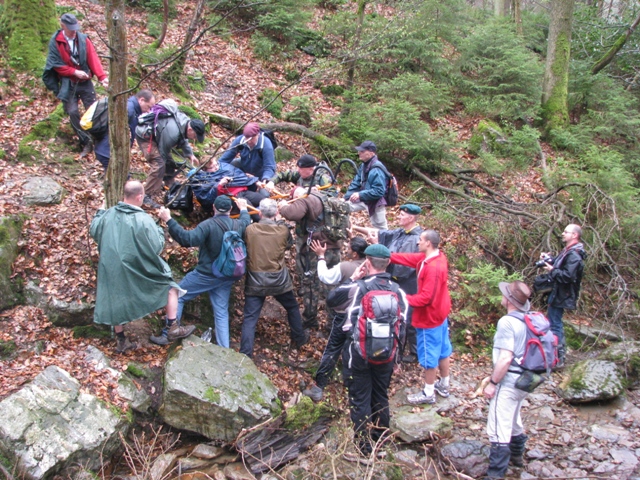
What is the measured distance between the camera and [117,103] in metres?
5.48

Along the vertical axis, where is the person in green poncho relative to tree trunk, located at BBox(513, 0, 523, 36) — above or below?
below

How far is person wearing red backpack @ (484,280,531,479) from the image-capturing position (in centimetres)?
467

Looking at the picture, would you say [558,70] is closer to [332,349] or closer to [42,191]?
[332,349]

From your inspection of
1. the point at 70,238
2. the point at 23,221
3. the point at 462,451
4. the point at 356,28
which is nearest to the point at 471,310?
the point at 462,451

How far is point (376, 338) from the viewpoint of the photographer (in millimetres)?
4766

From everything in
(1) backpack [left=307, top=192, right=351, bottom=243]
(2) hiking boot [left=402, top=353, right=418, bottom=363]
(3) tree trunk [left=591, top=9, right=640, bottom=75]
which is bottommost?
(2) hiking boot [left=402, top=353, right=418, bottom=363]

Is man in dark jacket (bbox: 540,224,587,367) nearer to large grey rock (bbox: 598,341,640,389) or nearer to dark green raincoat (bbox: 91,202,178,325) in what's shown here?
large grey rock (bbox: 598,341,640,389)

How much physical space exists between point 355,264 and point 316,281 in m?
1.32

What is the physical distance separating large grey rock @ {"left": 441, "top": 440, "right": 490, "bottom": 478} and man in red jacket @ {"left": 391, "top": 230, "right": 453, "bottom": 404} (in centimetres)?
90

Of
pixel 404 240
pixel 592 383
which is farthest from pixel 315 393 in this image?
pixel 592 383

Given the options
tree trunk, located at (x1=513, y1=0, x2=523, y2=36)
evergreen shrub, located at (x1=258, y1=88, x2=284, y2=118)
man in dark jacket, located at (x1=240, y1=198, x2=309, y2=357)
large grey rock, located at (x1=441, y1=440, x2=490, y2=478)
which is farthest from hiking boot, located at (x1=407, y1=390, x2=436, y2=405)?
tree trunk, located at (x1=513, y1=0, x2=523, y2=36)

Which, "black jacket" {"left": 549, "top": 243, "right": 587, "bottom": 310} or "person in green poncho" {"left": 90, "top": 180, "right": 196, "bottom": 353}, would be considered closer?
"person in green poncho" {"left": 90, "top": 180, "right": 196, "bottom": 353}

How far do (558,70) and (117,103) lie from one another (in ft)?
46.1

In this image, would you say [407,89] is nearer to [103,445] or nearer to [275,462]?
[275,462]
